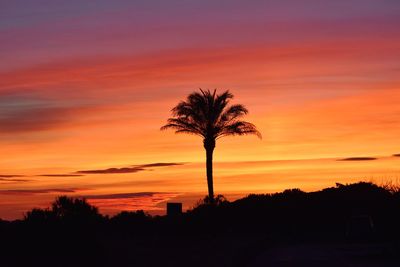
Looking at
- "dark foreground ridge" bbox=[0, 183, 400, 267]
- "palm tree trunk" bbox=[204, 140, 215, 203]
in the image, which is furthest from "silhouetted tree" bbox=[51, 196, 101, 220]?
"palm tree trunk" bbox=[204, 140, 215, 203]

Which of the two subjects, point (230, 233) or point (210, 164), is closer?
point (230, 233)

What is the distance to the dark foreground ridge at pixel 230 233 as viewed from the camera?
93.6 feet

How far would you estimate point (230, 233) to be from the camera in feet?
137

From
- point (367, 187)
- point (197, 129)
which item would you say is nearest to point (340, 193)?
point (367, 187)

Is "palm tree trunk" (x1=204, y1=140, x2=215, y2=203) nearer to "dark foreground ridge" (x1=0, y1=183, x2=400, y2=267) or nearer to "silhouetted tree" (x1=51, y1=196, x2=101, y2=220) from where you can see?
"dark foreground ridge" (x1=0, y1=183, x2=400, y2=267)

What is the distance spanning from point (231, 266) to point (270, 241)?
10.2m

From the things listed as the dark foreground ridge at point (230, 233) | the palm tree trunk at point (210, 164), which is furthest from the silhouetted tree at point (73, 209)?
the palm tree trunk at point (210, 164)

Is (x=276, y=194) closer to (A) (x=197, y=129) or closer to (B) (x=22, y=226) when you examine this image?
(A) (x=197, y=129)

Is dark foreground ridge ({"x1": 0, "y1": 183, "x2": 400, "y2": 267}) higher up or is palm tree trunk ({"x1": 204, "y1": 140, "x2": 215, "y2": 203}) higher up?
palm tree trunk ({"x1": 204, "y1": 140, "x2": 215, "y2": 203})

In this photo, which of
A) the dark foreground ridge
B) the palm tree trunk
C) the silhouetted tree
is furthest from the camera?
the palm tree trunk

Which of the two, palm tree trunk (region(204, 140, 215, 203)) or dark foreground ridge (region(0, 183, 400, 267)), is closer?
dark foreground ridge (region(0, 183, 400, 267))

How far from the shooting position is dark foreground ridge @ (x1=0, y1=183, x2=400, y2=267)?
28516 mm

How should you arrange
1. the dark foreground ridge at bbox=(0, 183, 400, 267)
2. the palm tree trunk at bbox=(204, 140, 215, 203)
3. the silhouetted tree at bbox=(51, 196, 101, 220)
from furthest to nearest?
the palm tree trunk at bbox=(204, 140, 215, 203) → the silhouetted tree at bbox=(51, 196, 101, 220) → the dark foreground ridge at bbox=(0, 183, 400, 267)

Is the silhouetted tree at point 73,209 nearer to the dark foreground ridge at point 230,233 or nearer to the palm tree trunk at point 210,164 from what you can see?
the dark foreground ridge at point 230,233
